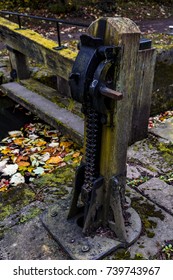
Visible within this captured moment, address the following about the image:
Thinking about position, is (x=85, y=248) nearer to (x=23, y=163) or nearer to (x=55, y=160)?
(x=55, y=160)

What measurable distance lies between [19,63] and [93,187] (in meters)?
4.10

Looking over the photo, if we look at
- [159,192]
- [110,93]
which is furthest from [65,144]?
[110,93]

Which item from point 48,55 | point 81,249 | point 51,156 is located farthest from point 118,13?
point 81,249

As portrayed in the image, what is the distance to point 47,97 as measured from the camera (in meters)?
5.20

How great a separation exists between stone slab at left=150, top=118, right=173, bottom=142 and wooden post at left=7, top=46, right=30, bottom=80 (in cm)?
293

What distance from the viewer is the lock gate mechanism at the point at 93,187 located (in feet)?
6.14

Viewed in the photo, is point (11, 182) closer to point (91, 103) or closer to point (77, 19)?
point (91, 103)

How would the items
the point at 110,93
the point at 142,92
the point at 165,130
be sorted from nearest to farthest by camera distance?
1. the point at 110,93
2. the point at 142,92
3. the point at 165,130

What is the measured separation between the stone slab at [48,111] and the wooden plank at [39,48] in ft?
2.05

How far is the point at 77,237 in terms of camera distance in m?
2.42

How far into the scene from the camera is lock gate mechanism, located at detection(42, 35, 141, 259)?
6.14ft

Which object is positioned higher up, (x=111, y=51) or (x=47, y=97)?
(x=111, y=51)

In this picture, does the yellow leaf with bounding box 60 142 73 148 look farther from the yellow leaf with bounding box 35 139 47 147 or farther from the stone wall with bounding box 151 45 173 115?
the stone wall with bounding box 151 45 173 115

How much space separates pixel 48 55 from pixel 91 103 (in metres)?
2.59
